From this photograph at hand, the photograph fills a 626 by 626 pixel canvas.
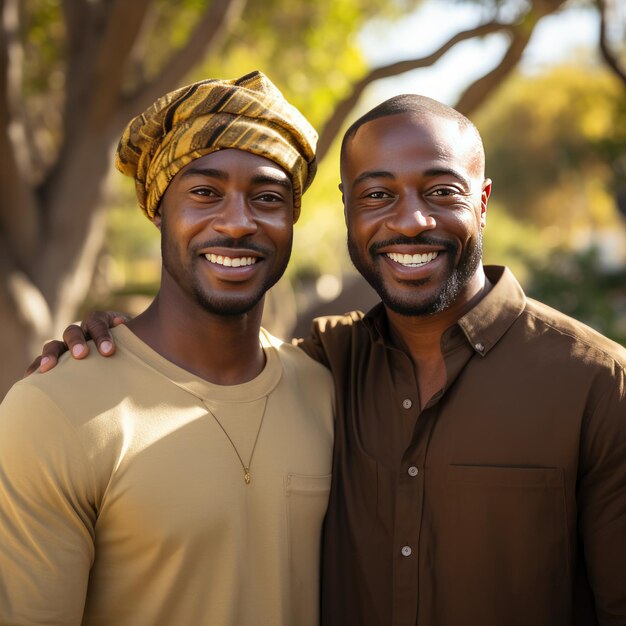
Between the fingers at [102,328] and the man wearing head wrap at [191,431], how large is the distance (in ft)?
0.17

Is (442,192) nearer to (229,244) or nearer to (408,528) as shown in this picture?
(229,244)

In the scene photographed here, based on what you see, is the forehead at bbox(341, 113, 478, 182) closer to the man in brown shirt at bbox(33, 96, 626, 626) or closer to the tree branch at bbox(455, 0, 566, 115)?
the man in brown shirt at bbox(33, 96, 626, 626)

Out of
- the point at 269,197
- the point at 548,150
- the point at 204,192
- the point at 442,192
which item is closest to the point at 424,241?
the point at 442,192

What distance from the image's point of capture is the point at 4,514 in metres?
2.69

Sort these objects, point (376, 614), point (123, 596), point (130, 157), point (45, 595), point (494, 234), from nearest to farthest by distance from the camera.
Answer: point (45, 595) → point (123, 596) → point (376, 614) → point (130, 157) → point (494, 234)

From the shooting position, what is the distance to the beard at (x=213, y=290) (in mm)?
3186

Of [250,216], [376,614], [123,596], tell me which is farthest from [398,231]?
[123,596]

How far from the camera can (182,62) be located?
22.0 ft

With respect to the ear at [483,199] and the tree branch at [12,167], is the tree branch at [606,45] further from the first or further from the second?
the tree branch at [12,167]

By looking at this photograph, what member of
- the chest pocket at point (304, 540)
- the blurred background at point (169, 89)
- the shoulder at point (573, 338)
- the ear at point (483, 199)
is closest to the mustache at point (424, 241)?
the ear at point (483, 199)

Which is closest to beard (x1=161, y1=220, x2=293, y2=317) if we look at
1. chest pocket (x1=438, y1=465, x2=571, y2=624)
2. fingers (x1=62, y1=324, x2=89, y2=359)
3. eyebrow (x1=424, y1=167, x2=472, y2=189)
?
fingers (x1=62, y1=324, x2=89, y2=359)

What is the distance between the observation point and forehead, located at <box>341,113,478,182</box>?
10.7ft

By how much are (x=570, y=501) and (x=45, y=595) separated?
1.74 metres

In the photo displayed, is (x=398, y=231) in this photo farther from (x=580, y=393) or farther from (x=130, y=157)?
(x=130, y=157)
